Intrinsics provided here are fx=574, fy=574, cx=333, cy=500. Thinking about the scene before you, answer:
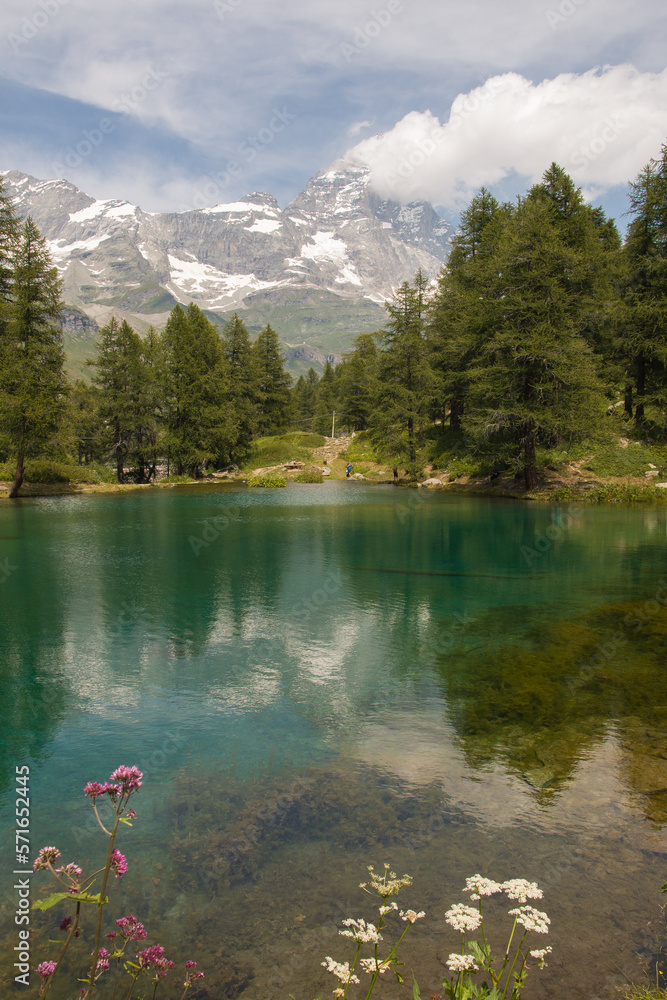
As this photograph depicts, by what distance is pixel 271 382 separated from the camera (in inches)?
3307

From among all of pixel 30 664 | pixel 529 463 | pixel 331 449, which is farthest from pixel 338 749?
pixel 331 449

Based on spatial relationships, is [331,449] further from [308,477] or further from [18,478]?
[18,478]

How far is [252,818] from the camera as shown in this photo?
581 centimetres

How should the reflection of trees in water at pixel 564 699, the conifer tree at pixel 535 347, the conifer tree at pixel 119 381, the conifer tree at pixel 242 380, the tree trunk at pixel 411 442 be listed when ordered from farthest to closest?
the conifer tree at pixel 242 380 → the conifer tree at pixel 119 381 → the tree trunk at pixel 411 442 → the conifer tree at pixel 535 347 → the reflection of trees in water at pixel 564 699

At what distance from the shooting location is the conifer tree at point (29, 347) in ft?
123

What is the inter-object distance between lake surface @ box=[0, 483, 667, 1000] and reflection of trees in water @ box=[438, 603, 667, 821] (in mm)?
44

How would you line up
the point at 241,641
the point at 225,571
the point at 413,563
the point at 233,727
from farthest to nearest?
the point at 413,563 < the point at 225,571 < the point at 241,641 < the point at 233,727

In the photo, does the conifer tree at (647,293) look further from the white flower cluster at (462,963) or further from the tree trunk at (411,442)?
the white flower cluster at (462,963)

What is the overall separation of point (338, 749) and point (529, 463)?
34.6 meters

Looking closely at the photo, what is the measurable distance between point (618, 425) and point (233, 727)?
128ft

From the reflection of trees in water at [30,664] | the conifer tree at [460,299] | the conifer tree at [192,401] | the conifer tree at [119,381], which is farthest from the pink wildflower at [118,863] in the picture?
the conifer tree at [192,401]

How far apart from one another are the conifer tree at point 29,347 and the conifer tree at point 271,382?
43.6m

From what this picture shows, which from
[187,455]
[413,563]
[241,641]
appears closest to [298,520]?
[413,563]

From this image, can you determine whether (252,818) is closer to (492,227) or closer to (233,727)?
(233,727)
